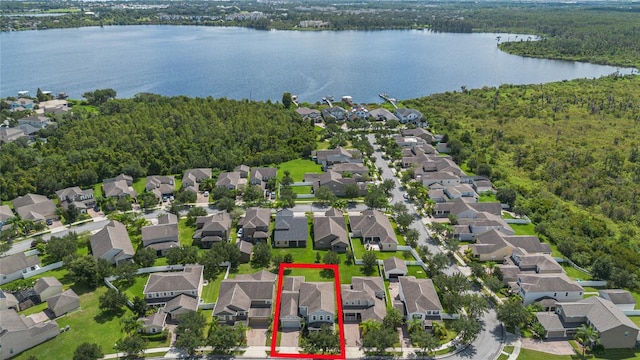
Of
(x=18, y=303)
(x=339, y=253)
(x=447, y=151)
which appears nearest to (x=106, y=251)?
(x=18, y=303)

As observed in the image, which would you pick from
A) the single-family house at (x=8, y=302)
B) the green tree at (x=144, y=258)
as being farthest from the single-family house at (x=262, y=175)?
the single-family house at (x=8, y=302)

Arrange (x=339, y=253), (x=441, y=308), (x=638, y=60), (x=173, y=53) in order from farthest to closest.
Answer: (x=173, y=53), (x=638, y=60), (x=339, y=253), (x=441, y=308)

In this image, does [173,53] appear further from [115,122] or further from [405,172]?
[405,172]

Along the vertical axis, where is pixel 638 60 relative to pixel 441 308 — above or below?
above

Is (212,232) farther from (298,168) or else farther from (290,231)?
(298,168)

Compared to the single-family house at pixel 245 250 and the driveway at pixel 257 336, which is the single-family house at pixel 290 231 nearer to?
the single-family house at pixel 245 250

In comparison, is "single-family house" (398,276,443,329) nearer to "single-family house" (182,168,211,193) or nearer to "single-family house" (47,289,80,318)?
→ "single-family house" (47,289,80,318)

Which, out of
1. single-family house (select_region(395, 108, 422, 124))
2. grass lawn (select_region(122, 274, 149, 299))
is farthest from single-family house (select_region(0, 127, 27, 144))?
single-family house (select_region(395, 108, 422, 124))
